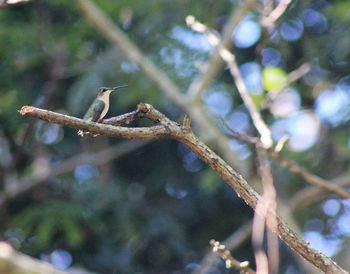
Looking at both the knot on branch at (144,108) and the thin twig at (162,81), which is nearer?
the knot on branch at (144,108)

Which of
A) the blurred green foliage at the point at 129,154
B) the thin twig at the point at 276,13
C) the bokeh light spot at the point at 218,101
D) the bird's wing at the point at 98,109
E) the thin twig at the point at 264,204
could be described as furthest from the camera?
the bokeh light spot at the point at 218,101

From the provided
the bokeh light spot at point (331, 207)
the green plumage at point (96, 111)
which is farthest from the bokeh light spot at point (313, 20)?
the green plumage at point (96, 111)

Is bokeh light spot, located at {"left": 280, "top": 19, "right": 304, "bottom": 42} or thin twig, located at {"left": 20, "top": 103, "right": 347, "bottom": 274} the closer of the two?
thin twig, located at {"left": 20, "top": 103, "right": 347, "bottom": 274}

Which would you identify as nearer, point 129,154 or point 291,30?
point 291,30

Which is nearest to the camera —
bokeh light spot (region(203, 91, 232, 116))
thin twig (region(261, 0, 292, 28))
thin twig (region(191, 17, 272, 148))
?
thin twig (region(191, 17, 272, 148))

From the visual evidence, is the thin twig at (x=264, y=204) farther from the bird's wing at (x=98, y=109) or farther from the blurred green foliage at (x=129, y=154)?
the blurred green foliage at (x=129, y=154)

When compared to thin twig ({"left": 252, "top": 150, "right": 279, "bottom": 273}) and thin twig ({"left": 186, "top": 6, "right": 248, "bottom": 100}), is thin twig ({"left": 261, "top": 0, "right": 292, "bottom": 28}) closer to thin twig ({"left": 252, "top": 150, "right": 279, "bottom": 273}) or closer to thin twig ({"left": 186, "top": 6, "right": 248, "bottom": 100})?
thin twig ({"left": 186, "top": 6, "right": 248, "bottom": 100})

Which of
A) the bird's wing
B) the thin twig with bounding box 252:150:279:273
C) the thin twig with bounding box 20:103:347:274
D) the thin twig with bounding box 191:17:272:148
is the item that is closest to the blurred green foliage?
the thin twig with bounding box 191:17:272:148

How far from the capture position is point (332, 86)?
797cm

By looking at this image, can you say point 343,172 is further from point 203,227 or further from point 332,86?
point 203,227

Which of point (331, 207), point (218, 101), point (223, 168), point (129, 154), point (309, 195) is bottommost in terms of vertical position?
point (223, 168)

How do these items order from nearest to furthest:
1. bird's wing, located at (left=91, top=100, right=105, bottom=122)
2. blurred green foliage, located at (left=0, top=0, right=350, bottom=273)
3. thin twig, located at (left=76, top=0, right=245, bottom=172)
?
bird's wing, located at (left=91, top=100, right=105, bottom=122) → thin twig, located at (left=76, top=0, right=245, bottom=172) → blurred green foliage, located at (left=0, top=0, right=350, bottom=273)

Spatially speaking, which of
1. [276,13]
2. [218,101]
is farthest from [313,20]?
[276,13]

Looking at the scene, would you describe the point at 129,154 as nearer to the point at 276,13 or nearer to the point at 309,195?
the point at 309,195
